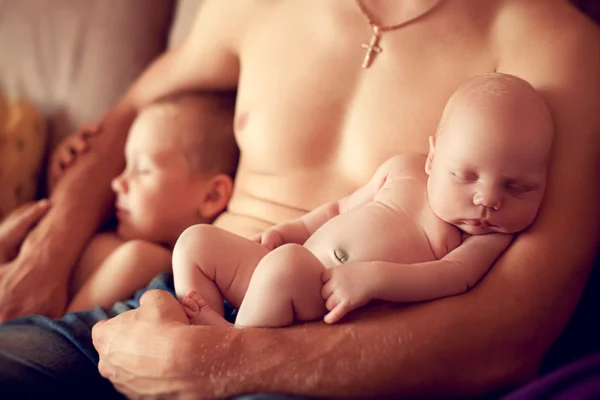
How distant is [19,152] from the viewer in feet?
4.78

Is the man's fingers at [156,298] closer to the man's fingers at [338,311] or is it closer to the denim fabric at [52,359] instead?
the denim fabric at [52,359]

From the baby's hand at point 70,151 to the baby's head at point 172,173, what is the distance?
12cm

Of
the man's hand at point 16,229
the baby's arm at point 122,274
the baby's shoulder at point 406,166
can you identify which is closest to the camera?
the baby's shoulder at point 406,166

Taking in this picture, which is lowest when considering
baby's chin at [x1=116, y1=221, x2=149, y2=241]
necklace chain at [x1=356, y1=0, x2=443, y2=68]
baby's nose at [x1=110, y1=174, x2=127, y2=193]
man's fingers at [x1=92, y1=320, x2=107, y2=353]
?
man's fingers at [x1=92, y1=320, x2=107, y2=353]

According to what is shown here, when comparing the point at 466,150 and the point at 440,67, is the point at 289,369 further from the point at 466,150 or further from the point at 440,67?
the point at 440,67

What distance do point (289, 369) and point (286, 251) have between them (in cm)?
16

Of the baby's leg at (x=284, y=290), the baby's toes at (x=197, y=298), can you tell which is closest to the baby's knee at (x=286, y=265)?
the baby's leg at (x=284, y=290)

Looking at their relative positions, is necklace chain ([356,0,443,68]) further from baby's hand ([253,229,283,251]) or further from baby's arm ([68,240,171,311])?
baby's arm ([68,240,171,311])

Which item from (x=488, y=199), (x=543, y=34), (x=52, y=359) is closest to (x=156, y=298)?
(x=52, y=359)

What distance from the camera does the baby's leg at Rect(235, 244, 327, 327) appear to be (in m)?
0.82

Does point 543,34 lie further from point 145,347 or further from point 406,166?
point 145,347

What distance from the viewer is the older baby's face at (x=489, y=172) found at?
83 centimetres

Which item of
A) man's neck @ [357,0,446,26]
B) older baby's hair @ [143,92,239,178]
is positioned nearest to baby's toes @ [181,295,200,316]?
older baby's hair @ [143,92,239,178]

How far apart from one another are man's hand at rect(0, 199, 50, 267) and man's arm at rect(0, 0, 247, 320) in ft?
0.10
